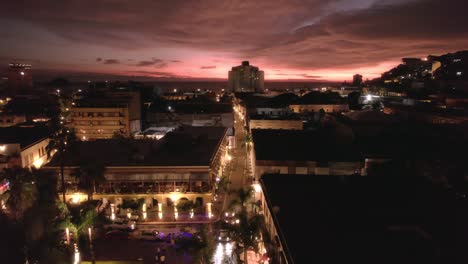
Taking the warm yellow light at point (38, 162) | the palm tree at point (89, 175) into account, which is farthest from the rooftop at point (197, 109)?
the palm tree at point (89, 175)

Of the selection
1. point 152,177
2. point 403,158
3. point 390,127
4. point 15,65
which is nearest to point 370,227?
point 403,158

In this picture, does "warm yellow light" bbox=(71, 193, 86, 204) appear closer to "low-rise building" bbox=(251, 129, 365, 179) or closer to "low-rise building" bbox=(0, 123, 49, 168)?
"low-rise building" bbox=(0, 123, 49, 168)

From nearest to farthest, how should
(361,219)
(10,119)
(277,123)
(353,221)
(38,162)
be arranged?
(353,221) < (361,219) < (38,162) < (277,123) < (10,119)

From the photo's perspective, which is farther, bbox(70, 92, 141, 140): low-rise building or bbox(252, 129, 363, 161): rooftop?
bbox(70, 92, 141, 140): low-rise building

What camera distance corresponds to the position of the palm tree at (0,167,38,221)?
22.0 meters

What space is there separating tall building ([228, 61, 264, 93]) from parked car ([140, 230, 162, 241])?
550ft

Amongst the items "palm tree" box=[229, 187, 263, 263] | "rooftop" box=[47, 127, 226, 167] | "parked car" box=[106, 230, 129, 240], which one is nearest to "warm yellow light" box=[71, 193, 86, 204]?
"rooftop" box=[47, 127, 226, 167]

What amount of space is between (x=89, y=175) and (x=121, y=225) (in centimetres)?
517

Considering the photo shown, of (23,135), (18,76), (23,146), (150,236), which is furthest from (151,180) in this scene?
(18,76)

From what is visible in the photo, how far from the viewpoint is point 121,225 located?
22547mm

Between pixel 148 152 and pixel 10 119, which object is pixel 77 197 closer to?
pixel 148 152

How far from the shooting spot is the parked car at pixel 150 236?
21.1 m

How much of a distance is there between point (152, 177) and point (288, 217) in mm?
15237

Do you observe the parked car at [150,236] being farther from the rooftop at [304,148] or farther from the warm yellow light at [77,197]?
the rooftop at [304,148]
